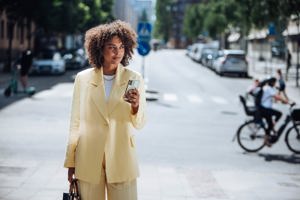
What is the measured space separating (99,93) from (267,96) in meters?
8.07

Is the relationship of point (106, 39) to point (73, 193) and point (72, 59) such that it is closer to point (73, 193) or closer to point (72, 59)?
point (73, 193)

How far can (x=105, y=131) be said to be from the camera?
391 centimetres

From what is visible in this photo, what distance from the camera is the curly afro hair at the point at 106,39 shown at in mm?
4004

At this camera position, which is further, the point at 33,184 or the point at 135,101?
the point at 33,184

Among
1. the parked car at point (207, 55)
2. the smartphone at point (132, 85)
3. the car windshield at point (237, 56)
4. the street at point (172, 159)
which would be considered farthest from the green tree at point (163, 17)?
the smartphone at point (132, 85)

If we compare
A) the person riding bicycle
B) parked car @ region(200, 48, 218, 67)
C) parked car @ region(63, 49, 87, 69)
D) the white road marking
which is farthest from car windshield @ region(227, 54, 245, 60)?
the person riding bicycle

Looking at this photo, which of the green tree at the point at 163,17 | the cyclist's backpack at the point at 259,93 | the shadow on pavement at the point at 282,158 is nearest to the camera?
the shadow on pavement at the point at 282,158

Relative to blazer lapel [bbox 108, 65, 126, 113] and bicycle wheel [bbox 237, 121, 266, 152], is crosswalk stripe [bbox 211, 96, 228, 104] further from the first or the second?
blazer lapel [bbox 108, 65, 126, 113]

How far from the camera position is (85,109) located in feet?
13.1

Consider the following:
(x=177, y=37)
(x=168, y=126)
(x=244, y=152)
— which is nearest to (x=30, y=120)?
(x=168, y=126)

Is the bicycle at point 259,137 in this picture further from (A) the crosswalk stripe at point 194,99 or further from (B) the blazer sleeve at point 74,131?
(A) the crosswalk stripe at point 194,99

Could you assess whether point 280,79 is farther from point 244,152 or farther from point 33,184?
point 33,184

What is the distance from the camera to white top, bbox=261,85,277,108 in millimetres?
11570

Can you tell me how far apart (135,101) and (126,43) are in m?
0.46
